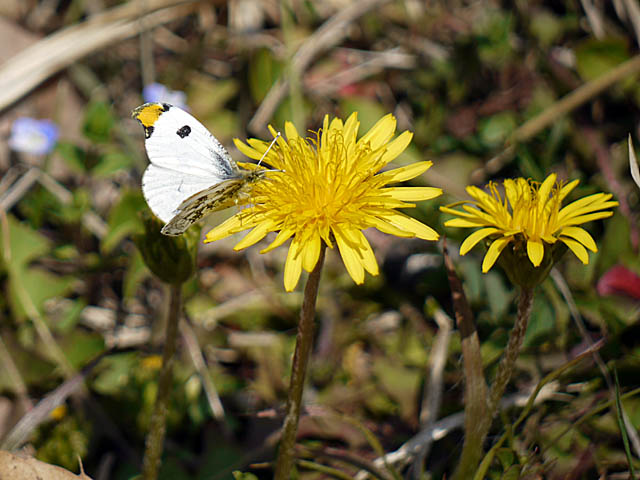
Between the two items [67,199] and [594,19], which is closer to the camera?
[67,199]

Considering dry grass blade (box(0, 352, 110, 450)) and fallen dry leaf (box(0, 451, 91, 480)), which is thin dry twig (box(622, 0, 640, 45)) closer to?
dry grass blade (box(0, 352, 110, 450))

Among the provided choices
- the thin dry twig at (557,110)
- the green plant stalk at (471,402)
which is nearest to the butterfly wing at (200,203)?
the green plant stalk at (471,402)

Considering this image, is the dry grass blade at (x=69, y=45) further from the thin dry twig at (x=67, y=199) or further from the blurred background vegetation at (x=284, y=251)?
the thin dry twig at (x=67, y=199)

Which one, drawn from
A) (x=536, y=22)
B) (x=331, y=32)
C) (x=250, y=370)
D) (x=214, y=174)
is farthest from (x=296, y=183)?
(x=536, y=22)

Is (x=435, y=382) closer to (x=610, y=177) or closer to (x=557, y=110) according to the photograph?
(x=610, y=177)

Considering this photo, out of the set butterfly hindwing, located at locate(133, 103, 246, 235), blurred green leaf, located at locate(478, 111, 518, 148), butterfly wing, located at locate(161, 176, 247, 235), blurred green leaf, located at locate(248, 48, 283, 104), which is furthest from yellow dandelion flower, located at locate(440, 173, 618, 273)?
blurred green leaf, located at locate(248, 48, 283, 104)

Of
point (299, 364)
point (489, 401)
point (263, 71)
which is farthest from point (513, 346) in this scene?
point (263, 71)

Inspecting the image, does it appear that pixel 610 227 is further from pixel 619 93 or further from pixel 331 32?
pixel 331 32
